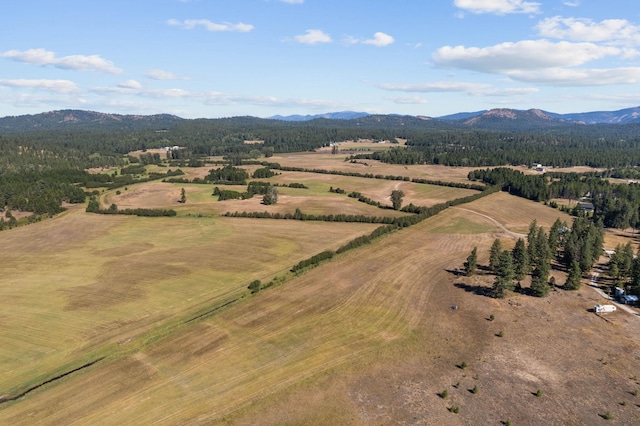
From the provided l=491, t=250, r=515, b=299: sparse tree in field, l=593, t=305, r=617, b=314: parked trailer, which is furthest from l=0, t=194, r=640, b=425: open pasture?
l=491, t=250, r=515, b=299: sparse tree in field

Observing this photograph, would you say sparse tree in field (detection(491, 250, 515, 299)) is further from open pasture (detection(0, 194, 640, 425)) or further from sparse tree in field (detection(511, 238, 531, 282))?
sparse tree in field (detection(511, 238, 531, 282))

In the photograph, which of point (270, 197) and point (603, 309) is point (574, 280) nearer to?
point (603, 309)

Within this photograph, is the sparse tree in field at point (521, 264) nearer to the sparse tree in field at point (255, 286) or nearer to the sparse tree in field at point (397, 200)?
the sparse tree in field at point (255, 286)

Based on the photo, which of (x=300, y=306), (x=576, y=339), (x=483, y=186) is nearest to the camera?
(x=576, y=339)

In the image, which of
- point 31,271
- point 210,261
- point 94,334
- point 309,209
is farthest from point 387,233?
point 31,271

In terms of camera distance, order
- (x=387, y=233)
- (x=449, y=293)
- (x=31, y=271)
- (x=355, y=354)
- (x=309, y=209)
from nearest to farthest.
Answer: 1. (x=355, y=354)
2. (x=449, y=293)
3. (x=31, y=271)
4. (x=387, y=233)
5. (x=309, y=209)

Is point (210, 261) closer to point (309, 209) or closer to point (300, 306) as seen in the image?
point (300, 306)

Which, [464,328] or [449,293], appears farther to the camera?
[449,293]
